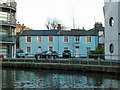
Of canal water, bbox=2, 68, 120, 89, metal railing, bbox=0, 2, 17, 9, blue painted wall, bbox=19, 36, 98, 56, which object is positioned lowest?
canal water, bbox=2, 68, 120, 89

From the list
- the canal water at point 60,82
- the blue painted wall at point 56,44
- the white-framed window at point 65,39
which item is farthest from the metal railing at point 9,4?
the canal water at point 60,82

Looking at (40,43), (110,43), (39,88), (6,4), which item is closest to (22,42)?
(40,43)

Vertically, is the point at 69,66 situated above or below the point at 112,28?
below

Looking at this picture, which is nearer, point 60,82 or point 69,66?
point 60,82

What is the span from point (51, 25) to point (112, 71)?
4877 centimetres

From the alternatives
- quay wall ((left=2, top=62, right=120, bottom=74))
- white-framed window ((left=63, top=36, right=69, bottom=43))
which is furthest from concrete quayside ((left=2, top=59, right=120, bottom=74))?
white-framed window ((left=63, top=36, right=69, bottom=43))

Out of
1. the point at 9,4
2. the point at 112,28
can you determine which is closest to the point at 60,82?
the point at 112,28

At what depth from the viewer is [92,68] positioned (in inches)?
838

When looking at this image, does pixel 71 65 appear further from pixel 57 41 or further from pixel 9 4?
pixel 57 41

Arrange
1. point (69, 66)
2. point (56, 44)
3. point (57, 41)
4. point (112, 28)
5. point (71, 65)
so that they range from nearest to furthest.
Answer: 1. point (71, 65)
2. point (69, 66)
3. point (112, 28)
4. point (57, 41)
5. point (56, 44)

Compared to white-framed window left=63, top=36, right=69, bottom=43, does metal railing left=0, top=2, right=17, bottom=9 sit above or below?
above

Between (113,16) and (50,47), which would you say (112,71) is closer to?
(113,16)

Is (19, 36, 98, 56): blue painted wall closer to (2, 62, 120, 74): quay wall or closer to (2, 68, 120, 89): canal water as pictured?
(2, 62, 120, 74): quay wall

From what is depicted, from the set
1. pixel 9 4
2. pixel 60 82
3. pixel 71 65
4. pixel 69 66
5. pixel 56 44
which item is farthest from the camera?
pixel 56 44
